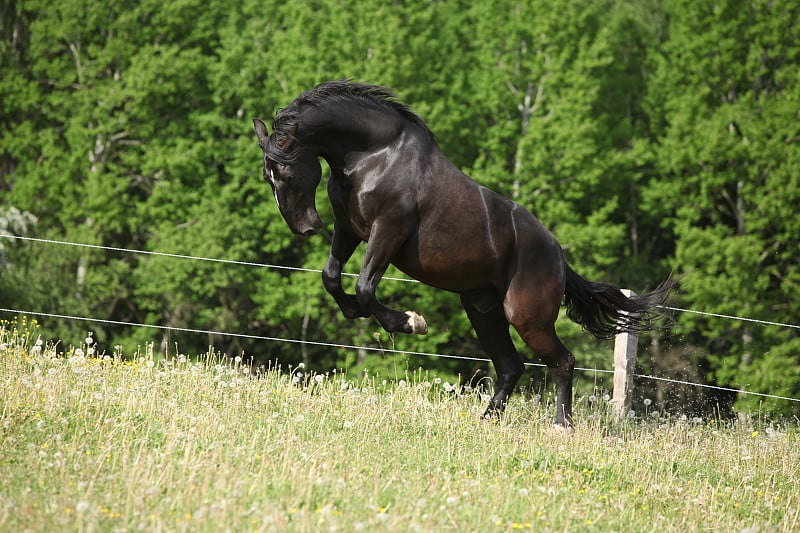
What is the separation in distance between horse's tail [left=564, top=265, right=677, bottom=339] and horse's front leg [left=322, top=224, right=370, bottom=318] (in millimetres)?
1993

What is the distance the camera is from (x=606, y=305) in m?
7.87

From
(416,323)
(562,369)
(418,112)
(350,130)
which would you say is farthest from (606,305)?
(418,112)

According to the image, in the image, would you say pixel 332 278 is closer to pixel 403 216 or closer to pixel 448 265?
pixel 403 216

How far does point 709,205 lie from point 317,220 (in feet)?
66.1

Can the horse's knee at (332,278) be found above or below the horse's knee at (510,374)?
above

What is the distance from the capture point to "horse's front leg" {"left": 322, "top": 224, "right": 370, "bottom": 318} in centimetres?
655

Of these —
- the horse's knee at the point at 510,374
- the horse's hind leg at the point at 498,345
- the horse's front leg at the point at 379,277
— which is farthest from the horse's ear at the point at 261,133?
the horse's knee at the point at 510,374

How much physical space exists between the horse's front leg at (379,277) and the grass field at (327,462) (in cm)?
69

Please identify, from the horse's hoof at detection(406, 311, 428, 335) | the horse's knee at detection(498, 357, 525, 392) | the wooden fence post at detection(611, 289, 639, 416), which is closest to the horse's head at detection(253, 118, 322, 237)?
the horse's hoof at detection(406, 311, 428, 335)

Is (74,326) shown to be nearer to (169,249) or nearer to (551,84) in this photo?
(169,249)

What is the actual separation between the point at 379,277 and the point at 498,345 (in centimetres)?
153

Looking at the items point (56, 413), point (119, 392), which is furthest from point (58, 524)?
point (119, 392)

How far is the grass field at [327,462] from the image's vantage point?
4.43m

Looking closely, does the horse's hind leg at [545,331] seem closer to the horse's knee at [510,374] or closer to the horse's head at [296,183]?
the horse's knee at [510,374]
